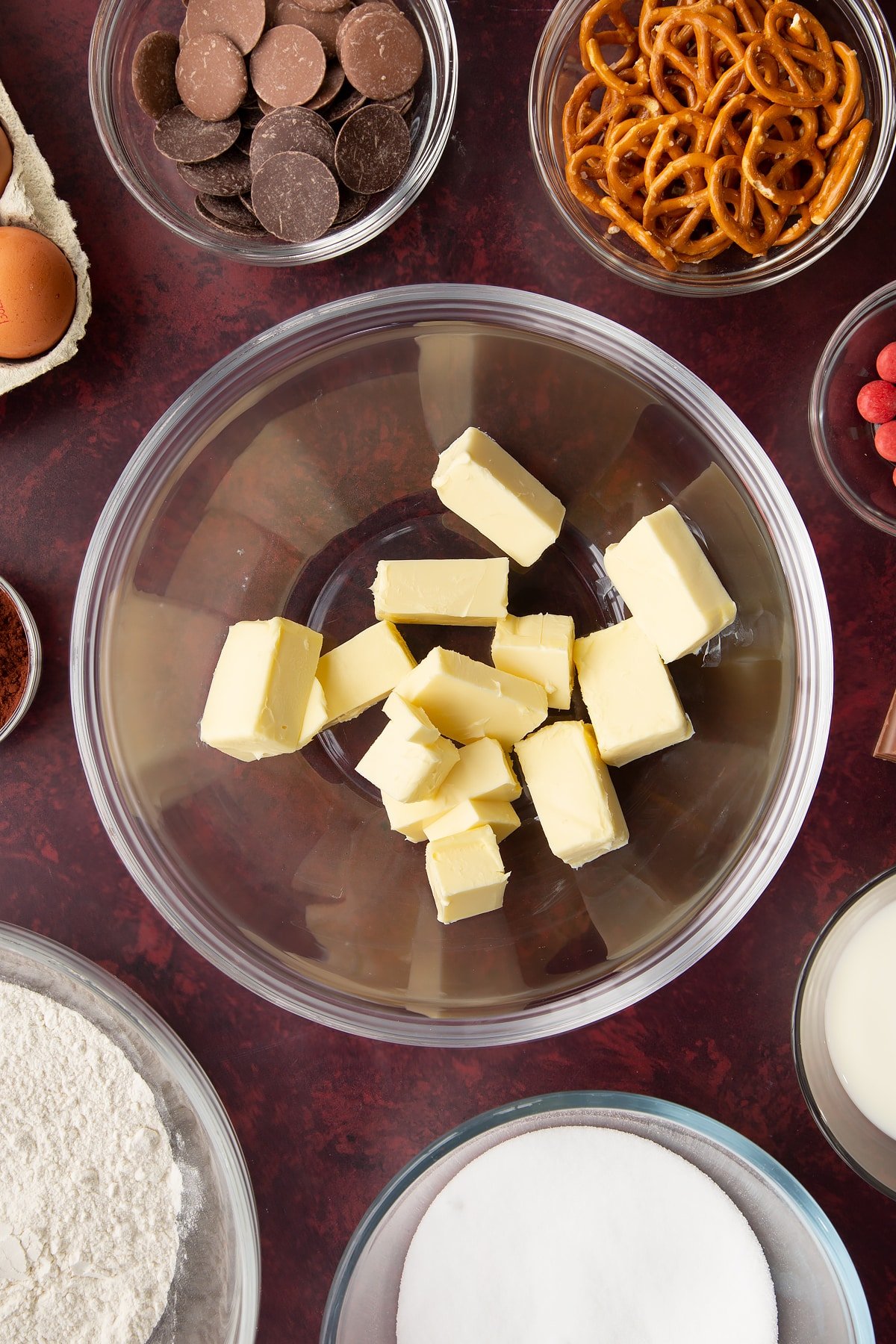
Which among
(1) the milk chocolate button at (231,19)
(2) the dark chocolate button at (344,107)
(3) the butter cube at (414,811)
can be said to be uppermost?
(1) the milk chocolate button at (231,19)

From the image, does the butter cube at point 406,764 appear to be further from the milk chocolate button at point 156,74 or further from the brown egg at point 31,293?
the milk chocolate button at point 156,74

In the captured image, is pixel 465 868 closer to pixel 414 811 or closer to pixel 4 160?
pixel 414 811

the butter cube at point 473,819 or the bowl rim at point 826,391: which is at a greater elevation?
the bowl rim at point 826,391

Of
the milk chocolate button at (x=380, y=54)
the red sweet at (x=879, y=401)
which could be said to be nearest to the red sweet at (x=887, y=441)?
the red sweet at (x=879, y=401)

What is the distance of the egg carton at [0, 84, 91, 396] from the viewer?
1.27 metres

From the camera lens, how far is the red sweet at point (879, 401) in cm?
128

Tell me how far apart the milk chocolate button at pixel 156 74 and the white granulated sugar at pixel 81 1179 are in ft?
4.06

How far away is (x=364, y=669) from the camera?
1.26 meters

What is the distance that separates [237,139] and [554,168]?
1.43 ft

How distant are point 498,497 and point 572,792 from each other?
398 mm

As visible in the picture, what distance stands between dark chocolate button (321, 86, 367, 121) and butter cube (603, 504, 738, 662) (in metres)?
0.69

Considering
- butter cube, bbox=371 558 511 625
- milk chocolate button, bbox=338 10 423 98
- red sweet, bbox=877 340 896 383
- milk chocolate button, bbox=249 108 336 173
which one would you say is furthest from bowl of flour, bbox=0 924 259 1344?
red sweet, bbox=877 340 896 383

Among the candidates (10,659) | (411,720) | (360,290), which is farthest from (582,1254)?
(360,290)

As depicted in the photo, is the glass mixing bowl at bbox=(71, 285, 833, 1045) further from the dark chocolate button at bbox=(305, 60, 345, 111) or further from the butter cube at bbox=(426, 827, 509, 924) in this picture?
the dark chocolate button at bbox=(305, 60, 345, 111)
